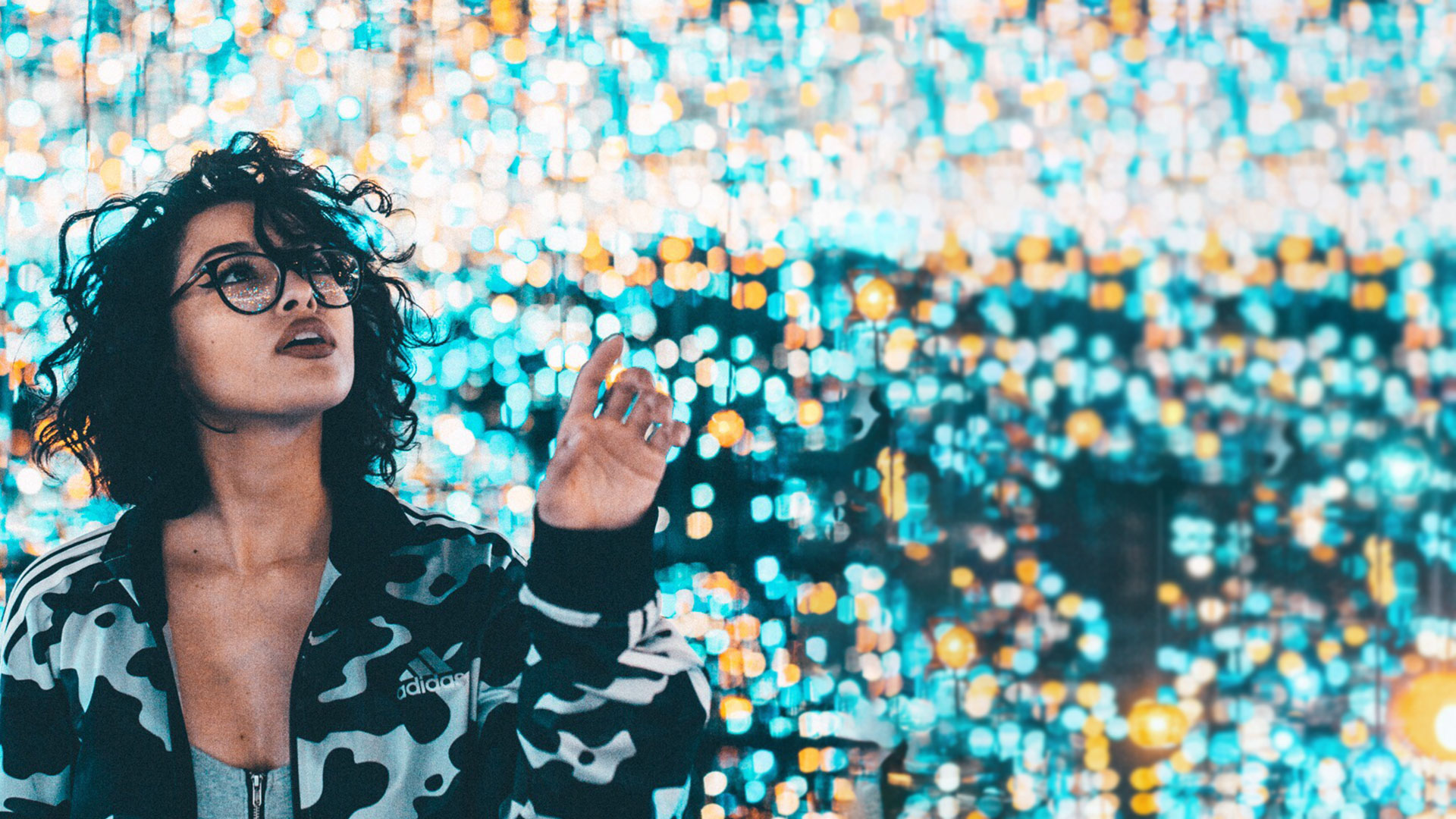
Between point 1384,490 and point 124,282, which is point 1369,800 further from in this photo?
point 124,282

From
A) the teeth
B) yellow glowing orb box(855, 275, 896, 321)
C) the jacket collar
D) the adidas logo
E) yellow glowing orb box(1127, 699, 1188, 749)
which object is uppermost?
yellow glowing orb box(855, 275, 896, 321)

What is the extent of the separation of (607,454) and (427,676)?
387 mm

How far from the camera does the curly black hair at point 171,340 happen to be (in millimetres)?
1266

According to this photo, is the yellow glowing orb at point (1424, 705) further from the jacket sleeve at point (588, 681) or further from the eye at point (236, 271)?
the eye at point (236, 271)

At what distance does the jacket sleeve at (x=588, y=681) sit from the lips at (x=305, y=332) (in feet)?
1.24

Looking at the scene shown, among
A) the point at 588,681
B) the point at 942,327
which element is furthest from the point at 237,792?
the point at 942,327

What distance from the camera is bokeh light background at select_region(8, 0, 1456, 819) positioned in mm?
1517

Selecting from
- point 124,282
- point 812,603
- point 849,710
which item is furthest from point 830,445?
point 124,282

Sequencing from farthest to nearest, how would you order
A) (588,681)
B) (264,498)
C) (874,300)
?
(874,300)
(264,498)
(588,681)

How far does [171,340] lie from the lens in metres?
1.26

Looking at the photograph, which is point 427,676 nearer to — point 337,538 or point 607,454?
point 337,538

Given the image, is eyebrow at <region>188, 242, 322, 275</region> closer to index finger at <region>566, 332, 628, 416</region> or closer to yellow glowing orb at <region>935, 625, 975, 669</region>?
index finger at <region>566, 332, 628, 416</region>

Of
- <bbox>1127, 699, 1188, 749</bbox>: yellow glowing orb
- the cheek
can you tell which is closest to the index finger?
the cheek

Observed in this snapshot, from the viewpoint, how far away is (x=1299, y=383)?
1544 millimetres
